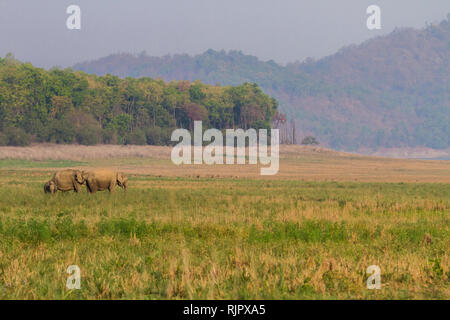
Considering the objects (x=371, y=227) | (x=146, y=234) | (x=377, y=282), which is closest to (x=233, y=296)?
(x=377, y=282)

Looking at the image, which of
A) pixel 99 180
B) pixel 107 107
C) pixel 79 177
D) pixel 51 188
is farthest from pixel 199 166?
pixel 51 188

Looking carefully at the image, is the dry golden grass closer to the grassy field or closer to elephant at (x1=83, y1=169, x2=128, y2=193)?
elephant at (x1=83, y1=169, x2=128, y2=193)

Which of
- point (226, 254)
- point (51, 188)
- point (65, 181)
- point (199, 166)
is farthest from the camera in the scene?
point (199, 166)

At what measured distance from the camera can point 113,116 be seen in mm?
116875

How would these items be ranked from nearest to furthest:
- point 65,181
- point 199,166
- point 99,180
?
point 65,181 → point 99,180 → point 199,166

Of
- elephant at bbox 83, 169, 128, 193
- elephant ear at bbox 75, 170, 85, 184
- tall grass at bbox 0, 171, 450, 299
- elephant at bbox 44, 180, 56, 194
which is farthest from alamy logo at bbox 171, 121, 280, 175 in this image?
tall grass at bbox 0, 171, 450, 299

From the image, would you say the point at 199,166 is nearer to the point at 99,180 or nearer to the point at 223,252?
the point at 99,180

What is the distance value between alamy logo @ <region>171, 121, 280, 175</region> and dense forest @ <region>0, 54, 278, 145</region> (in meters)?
3.14

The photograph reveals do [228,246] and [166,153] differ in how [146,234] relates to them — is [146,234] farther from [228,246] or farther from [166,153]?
[166,153]

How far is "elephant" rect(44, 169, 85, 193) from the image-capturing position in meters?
30.0

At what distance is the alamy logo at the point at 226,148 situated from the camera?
3561 inches

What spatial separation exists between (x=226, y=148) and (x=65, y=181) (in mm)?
76150

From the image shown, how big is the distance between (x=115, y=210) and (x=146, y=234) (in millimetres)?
6066

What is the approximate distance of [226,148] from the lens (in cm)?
10594
